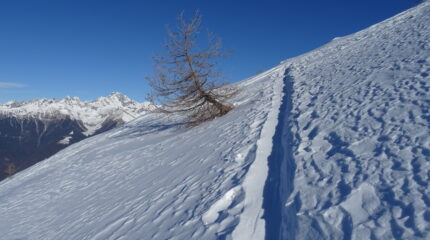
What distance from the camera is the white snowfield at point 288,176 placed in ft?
12.2

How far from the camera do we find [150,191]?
755 centimetres

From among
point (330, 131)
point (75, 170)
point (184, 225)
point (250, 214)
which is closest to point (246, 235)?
point (250, 214)

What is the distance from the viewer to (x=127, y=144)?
1548cm

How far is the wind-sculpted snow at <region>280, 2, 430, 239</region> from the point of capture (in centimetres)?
338

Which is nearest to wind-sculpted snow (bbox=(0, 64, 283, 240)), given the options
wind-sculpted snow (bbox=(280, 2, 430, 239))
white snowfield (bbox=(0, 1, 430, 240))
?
white snowfield (bbox=(0, 1, 430, 240))

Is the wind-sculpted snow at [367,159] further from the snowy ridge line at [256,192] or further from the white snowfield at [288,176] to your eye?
the snowy ridge line at [256,192]

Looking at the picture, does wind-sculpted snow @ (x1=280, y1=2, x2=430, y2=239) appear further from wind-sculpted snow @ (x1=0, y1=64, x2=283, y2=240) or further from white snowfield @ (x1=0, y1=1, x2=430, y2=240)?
wind-sculpted snow @ (x1=0, y1=64, x2=283, y2=240)

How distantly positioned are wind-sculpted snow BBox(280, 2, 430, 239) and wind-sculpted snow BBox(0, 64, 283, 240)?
116 centimetres

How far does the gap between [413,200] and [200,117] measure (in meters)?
11.1

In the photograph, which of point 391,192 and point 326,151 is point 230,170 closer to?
point 326,151

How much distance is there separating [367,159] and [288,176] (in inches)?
51.7

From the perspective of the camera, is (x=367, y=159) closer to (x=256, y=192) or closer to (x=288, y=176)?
(x=288, y=176)

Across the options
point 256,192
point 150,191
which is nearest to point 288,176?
point 256,192

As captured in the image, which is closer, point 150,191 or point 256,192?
point 256,192
